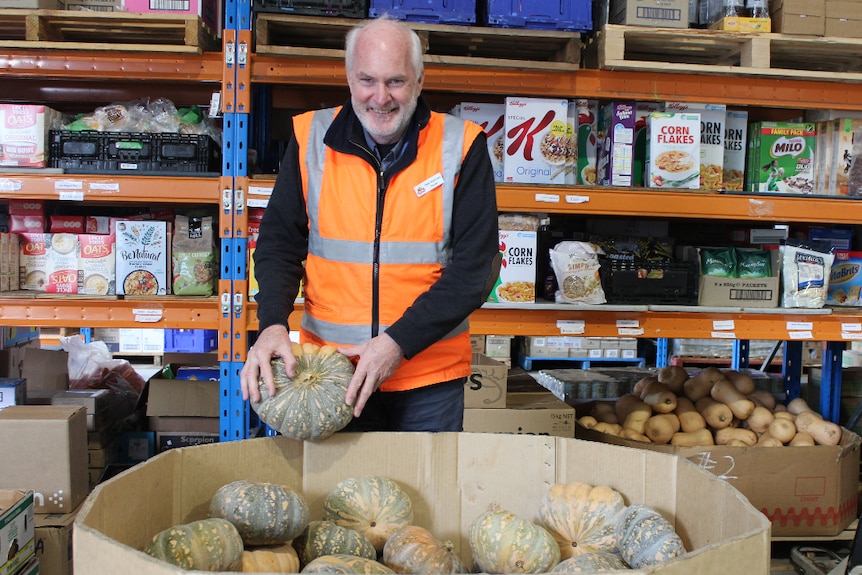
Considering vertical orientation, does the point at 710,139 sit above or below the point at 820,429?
above

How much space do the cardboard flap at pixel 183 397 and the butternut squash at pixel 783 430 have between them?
2.42 meters

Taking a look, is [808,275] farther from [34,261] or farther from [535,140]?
[34,261]

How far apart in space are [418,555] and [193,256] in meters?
2.07

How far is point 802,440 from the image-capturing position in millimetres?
3191

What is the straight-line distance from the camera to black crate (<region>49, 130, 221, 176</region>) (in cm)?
290

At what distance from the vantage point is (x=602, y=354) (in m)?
6.22

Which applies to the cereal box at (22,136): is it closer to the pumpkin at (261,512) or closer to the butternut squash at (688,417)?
the pumpkin at (261,512)

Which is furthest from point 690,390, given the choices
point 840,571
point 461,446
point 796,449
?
point 461,446

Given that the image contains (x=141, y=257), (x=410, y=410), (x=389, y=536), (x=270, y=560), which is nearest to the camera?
(x=270, y=560)

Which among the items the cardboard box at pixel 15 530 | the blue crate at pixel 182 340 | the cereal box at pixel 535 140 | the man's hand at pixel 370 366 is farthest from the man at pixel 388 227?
the blue crate at pixel 182 340

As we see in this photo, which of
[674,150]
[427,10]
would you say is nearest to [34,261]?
[427,10]

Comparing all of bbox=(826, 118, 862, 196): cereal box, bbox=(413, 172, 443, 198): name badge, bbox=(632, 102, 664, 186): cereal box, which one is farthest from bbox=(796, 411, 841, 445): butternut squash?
bbox=(413, 172, 443, 198): name badge

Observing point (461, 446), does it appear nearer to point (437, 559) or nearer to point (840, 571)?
point (437, 559)

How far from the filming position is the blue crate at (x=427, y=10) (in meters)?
2.88
